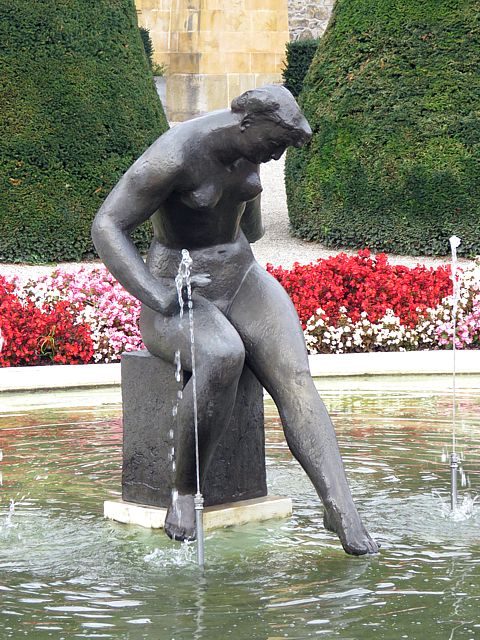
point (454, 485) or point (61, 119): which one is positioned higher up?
point (61, 119)

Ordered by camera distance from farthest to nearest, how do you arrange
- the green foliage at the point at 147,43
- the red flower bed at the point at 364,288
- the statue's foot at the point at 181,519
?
the green foliage at the point at 147,43 < the red flower bed at the point at 364,288 < the statue's foot at the point at 181,519

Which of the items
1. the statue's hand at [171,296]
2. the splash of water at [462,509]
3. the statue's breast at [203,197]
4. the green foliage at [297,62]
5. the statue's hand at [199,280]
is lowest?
the splash of water at [462,509]

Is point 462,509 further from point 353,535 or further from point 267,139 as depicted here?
point 267,139

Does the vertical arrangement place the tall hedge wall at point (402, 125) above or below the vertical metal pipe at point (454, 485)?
above

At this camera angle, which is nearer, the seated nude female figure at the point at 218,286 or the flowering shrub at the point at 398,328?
the seated nude female figure at the point at 218,286

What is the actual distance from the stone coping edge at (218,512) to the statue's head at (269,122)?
1222mm

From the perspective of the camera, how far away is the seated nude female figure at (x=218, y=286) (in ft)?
14.2

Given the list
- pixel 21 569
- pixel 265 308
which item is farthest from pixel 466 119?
pixel 21 569

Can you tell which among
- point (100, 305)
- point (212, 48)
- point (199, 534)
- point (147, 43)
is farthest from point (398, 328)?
point (212, 48)

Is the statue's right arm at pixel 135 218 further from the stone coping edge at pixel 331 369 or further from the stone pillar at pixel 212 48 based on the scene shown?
the stone pillar at pixel 212 48

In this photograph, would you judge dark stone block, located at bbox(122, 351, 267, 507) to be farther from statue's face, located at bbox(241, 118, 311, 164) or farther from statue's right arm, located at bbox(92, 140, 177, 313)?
statue's face, located at bbox(241, 118, 311, 164)

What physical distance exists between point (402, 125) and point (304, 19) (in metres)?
13.7

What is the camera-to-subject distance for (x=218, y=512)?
184 inches

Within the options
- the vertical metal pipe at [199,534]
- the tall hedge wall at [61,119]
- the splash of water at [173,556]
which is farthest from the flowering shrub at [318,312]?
the vertical metal pipe at [199,534]
